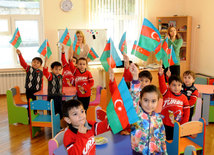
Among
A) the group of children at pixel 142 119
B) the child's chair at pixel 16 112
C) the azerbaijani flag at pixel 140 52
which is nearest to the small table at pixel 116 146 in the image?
the group of children at pixel 142 119

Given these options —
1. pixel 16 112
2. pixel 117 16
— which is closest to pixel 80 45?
pixel 16 112

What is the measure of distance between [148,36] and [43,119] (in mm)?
2031

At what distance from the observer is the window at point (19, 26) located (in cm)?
627

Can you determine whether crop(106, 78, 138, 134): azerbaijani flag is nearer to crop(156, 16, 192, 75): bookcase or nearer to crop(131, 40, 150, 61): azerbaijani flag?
crop(131, 40, 150, 61): azerbaijani flag

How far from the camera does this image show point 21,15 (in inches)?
249

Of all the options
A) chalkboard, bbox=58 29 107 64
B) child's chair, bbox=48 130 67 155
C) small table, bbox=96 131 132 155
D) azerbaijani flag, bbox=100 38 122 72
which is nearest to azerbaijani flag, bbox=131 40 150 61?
azerbaijani flag, bbox=100 38 122 72

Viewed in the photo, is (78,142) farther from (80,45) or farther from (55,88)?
(80,45)

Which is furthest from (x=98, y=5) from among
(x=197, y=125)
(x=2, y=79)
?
(x=197, y=125)

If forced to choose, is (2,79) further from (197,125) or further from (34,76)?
(197,125)

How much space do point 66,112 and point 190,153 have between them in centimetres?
101

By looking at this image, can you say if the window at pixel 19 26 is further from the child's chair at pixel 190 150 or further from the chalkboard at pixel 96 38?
the child's chair at pixel 190 150

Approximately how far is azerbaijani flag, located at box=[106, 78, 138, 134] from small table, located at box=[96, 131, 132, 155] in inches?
10.6

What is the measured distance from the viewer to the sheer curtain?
668cm

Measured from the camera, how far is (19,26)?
21.0 feet
